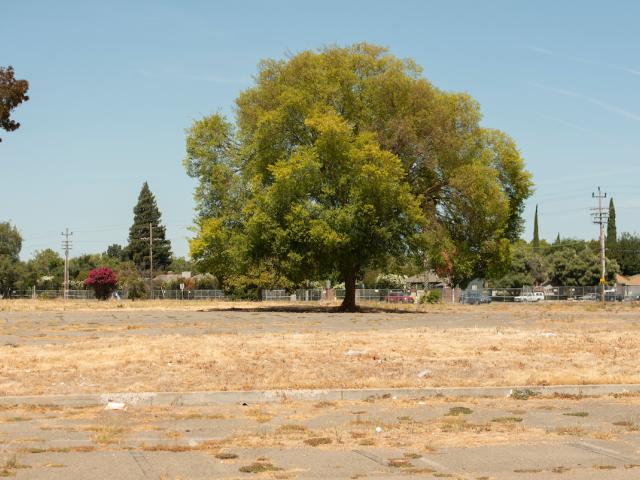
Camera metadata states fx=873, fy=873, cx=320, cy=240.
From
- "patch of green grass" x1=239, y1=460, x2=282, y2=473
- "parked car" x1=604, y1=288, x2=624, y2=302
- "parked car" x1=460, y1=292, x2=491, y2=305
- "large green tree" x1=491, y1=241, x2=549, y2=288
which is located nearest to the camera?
"patch of green grass" x1=239, y1=460, x2=282, y2=473

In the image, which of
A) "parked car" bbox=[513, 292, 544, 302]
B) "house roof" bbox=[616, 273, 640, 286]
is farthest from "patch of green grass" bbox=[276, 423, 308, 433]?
"house roof" bbox=[616, 273, 640, 286]

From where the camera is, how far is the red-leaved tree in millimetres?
92625

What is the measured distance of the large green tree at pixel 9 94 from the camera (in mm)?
53219

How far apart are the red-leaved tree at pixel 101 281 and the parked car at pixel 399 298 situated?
2977cm

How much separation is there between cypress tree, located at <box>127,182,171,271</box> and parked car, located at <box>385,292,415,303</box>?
197 feet

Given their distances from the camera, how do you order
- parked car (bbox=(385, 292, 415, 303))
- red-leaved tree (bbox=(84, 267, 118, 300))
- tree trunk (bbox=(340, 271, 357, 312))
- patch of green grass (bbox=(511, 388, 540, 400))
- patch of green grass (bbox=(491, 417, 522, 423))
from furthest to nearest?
red-leaved tree (bbox=(84, 267, 118, 300)) < parked car (bbox=(385, 292, 415, 303)) < tree trunk (bbox=(340, 271, 357, 312)) < patch of green grass (bbox=(511, 388, 540, 400)) < patch of green grass (bbox=(491, 417, 522, 423))

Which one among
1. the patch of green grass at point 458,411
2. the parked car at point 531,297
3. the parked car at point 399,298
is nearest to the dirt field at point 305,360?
the patch of green grass at point 458,411

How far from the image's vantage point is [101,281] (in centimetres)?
9269

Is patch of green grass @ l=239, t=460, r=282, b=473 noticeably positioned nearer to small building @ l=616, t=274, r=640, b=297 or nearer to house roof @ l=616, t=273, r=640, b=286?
small building @ l=616, t=274, r=640, b=297

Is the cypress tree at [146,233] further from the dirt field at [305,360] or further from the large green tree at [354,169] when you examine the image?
the dirt field at [305,360]

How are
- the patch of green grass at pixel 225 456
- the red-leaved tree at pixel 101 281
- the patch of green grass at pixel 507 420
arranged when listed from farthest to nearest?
the red-leaved tree at pixel 101 281
the patch of green grass at pixel 507 420
the patch of green grass at pixel 225 456

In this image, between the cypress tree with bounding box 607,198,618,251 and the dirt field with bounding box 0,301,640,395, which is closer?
the dirt field with bounding box 0,301,640,395

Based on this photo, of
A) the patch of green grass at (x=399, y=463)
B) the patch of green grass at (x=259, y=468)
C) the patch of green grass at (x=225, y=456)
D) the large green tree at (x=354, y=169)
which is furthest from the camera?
the large green tree at (x=354, y=169)

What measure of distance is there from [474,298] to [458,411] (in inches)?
3106
